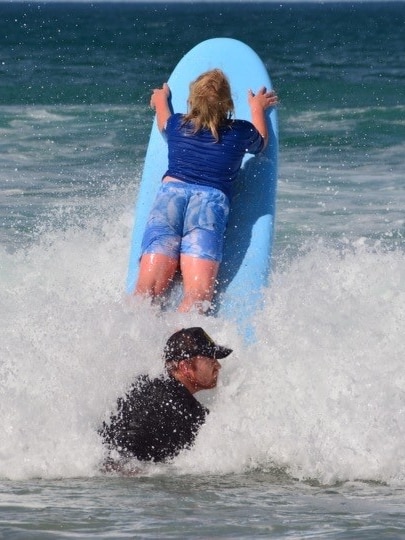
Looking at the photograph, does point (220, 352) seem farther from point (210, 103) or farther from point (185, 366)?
point (210, 103)

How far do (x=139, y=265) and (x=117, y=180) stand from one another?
562cm

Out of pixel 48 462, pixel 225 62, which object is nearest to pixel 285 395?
pixel 48 462

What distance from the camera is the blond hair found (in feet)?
19.9

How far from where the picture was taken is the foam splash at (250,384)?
4773 mm

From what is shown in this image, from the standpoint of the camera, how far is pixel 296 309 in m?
5.62

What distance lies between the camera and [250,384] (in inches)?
204

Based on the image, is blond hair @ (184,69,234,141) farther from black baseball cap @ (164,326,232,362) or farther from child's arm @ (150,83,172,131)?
black baseball cap @ (164,326,232,362)

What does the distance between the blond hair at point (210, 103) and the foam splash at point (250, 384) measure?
3.01ft

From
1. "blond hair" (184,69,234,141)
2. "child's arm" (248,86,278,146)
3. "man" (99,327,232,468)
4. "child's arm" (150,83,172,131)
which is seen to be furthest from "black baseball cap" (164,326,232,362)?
"child's arm" (150,83,172,131)

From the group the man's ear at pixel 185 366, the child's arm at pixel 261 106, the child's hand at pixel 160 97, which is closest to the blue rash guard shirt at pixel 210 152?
the child's arm at pixel 261 106

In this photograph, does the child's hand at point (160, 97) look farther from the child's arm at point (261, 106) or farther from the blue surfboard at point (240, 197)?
the child's arm at point (261, 106)

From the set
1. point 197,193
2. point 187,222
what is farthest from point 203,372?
point 197,193

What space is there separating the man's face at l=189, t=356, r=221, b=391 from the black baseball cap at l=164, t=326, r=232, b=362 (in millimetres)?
24

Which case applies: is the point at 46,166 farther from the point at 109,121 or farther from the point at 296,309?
the point at 296,309
